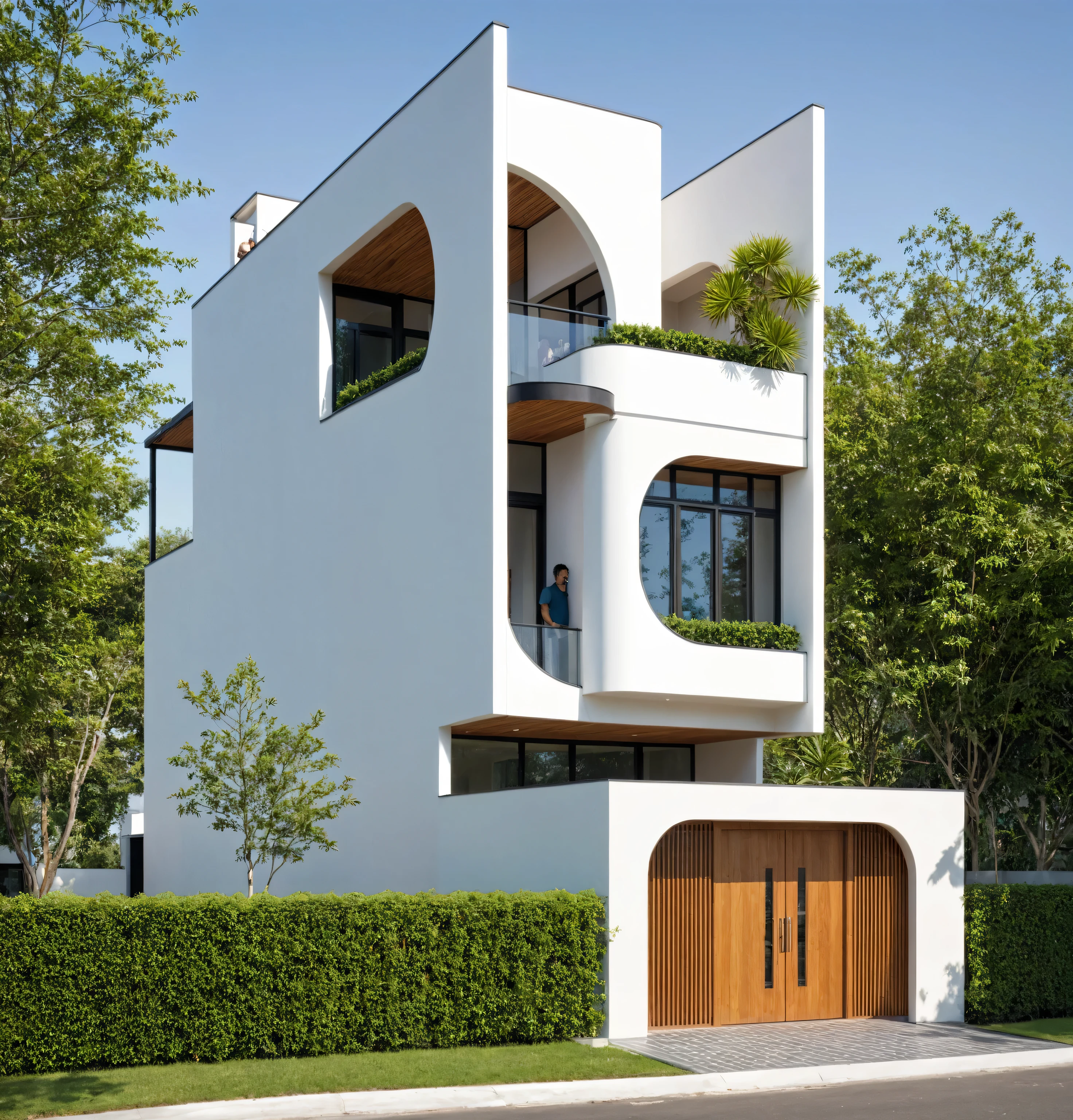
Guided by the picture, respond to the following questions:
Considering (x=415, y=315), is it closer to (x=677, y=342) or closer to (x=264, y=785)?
(x=677, y=342)

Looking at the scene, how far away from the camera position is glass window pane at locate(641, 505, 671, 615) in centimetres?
1897

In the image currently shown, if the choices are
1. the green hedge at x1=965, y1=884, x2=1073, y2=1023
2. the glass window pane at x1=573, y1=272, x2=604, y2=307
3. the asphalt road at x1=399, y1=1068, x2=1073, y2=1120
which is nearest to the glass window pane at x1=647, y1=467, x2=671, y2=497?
the glass window pane at x1=573, y1=272, x2=604, y2=307

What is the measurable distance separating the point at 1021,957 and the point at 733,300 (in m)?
10.4

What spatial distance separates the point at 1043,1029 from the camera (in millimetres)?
16266

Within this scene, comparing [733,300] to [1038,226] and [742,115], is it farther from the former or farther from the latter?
[1038,226]

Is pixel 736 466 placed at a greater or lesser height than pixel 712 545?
greater

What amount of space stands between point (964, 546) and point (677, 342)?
693 cm

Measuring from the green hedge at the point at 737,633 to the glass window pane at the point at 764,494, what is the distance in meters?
1.96

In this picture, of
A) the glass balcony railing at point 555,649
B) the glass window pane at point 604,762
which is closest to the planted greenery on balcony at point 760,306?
the glass balcony railing at point 555,649

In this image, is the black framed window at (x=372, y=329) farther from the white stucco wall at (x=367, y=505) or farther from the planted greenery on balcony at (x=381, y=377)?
the white stucco wall at (x=367, y=505)

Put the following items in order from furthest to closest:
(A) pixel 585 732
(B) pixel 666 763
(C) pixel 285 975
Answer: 1. (B) pixel 666 763
2. (A) pixel 585 732
3. (C) pixel 285 975

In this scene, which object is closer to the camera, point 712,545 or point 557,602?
point 557,602

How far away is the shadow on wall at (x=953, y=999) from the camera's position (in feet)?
54.1

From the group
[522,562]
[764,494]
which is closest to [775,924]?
[764,494]
